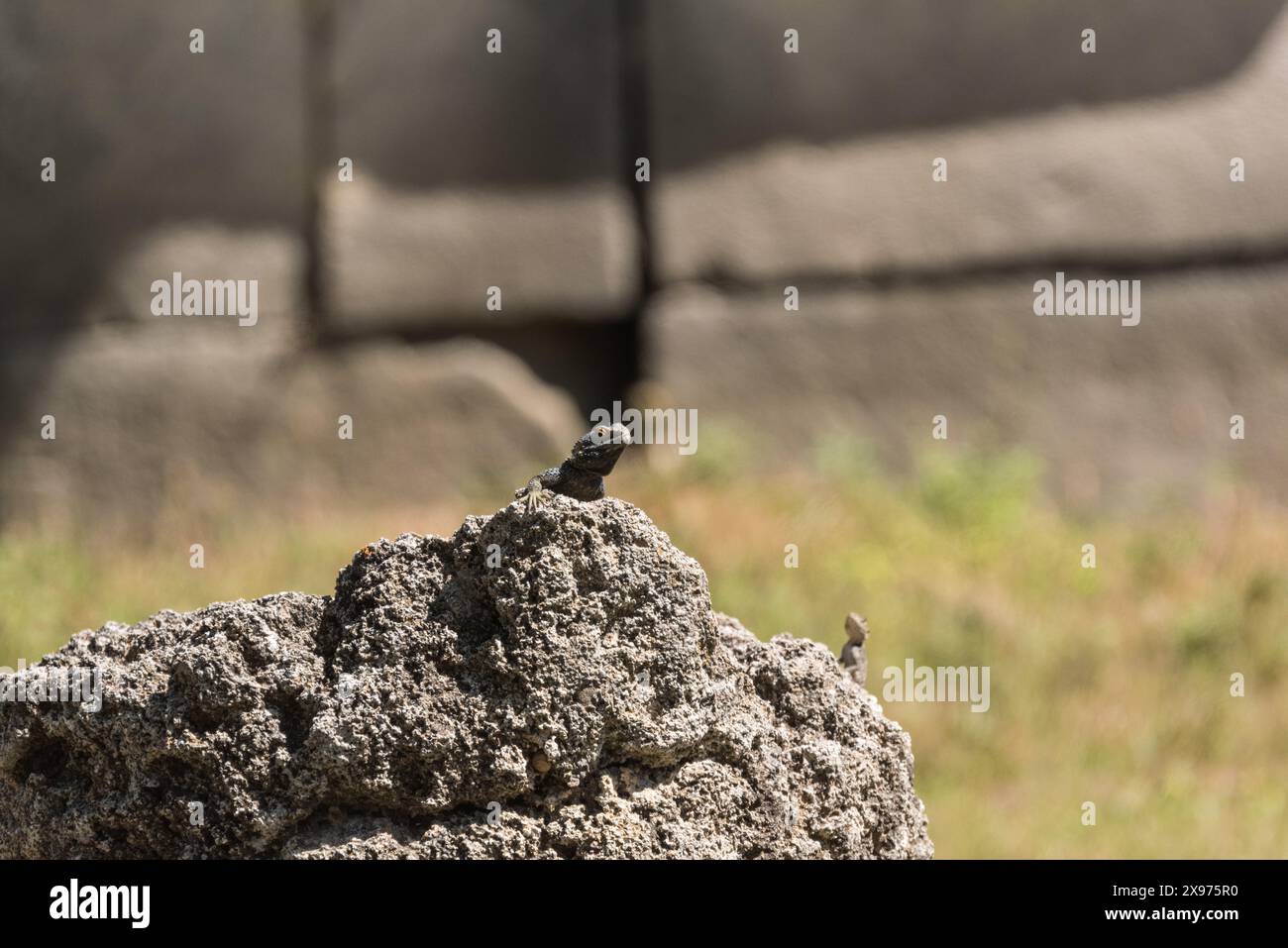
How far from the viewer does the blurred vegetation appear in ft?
18.2

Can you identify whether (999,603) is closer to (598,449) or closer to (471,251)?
(471,251)

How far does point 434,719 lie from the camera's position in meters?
2.35

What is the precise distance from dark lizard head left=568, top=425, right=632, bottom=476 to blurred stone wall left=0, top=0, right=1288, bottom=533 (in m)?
5.64

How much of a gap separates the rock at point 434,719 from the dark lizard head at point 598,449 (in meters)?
0.14

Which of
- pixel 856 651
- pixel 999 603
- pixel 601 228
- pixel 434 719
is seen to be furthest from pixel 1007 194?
pixel 434 719

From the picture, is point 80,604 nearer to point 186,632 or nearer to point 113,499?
point 113,499

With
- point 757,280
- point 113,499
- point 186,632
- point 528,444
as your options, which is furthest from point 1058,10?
point 186,632

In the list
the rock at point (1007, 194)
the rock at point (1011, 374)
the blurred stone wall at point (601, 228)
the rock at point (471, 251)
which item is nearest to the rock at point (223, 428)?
the blurred stone wall at point (601, 228)

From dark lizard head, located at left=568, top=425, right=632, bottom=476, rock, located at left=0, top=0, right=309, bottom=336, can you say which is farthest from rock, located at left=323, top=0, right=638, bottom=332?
dark lizard head, located at left=568, top=425, right=632, bottom=476

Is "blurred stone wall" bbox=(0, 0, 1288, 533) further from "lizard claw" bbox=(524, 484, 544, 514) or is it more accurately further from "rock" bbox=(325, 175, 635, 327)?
"lizard claw" bbox=(524, 484, 544, 514)

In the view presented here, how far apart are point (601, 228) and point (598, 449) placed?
585 centimetres

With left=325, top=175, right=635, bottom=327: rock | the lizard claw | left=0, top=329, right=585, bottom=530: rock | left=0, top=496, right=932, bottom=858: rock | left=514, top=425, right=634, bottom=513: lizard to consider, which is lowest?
left=0, top=496, right=932, bottom=858: rock

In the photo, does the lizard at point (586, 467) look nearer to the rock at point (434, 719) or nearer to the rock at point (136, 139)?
the rock at point (434, 719)

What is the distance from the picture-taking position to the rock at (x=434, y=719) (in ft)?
A: 7.70
